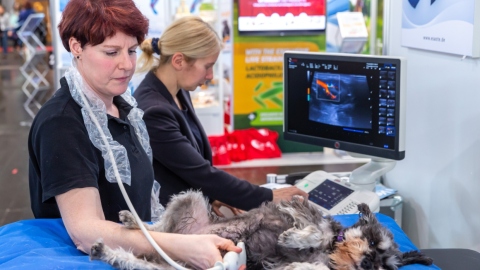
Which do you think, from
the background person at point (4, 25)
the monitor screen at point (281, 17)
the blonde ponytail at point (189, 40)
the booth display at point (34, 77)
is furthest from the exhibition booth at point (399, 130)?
the background person at point (4, 25)

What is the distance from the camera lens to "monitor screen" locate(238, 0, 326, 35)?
241 inches

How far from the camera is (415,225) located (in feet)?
10.5

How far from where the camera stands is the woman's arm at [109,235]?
→ 168cm

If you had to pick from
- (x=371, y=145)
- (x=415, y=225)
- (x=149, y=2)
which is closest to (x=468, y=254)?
(x=371, y=145)

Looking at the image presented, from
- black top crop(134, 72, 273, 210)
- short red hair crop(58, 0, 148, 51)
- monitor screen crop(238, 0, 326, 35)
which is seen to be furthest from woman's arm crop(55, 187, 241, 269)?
monitor screen crop(238, 0, 326, 35)

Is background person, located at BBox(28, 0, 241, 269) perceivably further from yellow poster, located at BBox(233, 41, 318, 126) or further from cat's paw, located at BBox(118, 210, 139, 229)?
yellow poster, located at BBox(233, 41, 318, 126)

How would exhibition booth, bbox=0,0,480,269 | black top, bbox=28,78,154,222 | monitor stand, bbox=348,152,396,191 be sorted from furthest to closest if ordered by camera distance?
monitor stand, bbox=348,152,396,191 → exhibition booth, bbox=0,0,480,269 → black top, bbox=28,78,154,222

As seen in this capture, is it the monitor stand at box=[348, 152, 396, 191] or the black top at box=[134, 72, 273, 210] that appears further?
the monitor stand at box=[348, 152, 396, 191]

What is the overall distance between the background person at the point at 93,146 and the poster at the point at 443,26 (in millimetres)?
1306

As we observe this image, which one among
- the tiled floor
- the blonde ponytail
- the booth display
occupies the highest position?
the blonde ponytail

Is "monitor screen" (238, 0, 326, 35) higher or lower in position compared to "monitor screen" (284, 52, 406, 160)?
higher

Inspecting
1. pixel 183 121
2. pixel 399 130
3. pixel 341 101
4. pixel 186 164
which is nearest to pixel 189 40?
pixel 183 121

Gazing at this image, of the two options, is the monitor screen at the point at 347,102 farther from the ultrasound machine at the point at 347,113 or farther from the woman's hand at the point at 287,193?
the woman's hand at the point at 287,193

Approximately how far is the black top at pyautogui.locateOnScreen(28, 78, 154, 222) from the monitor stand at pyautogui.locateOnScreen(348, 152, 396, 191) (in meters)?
1.18
